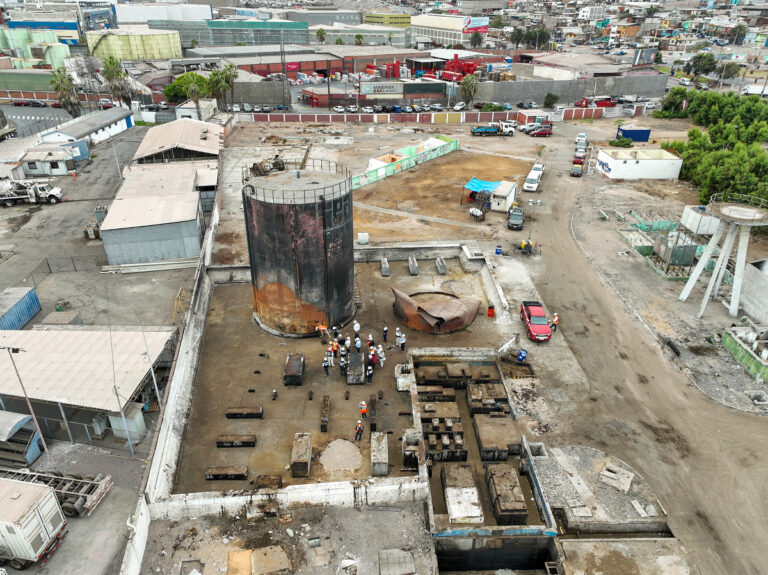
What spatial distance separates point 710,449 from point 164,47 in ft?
524

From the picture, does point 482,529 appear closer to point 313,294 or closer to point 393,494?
point 393,494

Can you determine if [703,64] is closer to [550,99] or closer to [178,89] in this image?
[550,99]

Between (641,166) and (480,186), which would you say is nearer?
(480,186)

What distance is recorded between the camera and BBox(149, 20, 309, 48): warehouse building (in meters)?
166

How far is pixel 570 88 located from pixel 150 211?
93.4 metres

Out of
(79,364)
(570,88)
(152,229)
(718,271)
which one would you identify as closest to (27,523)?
(79,364)

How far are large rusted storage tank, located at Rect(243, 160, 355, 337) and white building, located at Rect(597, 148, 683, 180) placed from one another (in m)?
47.1

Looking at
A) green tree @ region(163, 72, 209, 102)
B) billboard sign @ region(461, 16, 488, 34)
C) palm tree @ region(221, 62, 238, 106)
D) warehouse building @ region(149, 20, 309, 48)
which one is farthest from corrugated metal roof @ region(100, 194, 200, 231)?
billboard sign @ region(461, 16, 488, 34)

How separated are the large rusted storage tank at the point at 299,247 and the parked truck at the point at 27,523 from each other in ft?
42.3

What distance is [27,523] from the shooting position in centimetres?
1870

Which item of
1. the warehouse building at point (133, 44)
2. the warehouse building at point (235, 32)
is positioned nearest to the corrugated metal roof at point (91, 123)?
the warehouse building at point (133, 44)

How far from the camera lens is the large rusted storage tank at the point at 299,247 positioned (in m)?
26.0

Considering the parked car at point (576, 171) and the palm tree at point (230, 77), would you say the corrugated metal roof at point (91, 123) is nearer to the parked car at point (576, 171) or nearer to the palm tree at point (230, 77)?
the palm tree at point (230, 77)

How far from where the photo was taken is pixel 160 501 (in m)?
18.6
